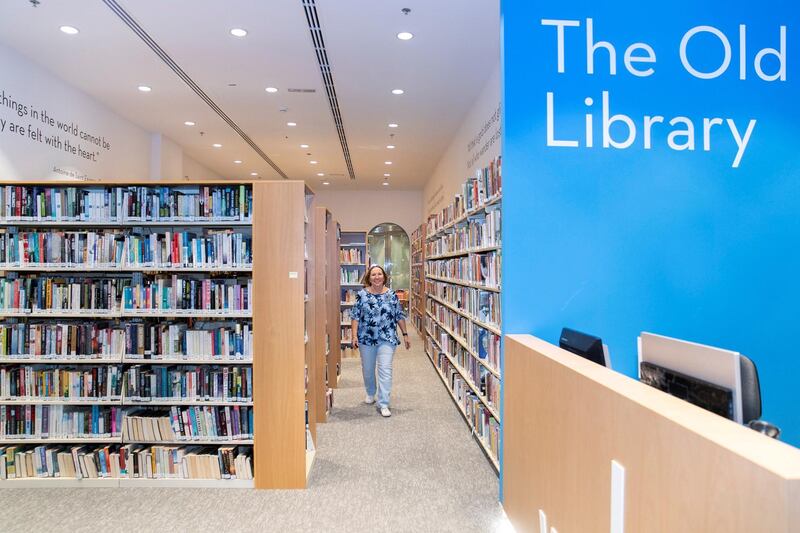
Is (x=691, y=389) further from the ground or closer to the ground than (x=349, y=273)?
closer to the ground

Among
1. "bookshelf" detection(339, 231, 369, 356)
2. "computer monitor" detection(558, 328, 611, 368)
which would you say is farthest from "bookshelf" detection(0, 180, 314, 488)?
"bookshelf" detection(339, 231, 369, 356)

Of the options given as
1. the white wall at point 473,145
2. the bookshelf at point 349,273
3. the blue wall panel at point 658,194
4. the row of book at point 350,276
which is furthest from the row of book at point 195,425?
the row of book at point 350,276

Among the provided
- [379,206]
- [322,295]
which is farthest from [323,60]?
[379,206]

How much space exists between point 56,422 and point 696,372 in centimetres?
427

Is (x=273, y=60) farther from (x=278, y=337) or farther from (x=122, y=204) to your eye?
(x=278, y=337)

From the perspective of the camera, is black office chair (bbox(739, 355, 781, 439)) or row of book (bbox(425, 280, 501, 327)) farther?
row of book (bbox(425, 280, 501, 327))

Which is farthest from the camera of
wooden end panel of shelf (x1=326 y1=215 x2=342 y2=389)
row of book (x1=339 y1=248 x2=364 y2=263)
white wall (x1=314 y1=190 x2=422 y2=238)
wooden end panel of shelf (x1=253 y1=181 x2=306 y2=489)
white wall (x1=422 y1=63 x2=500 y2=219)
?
white wall (x1=314 y1=190 x2=422 y2=238)

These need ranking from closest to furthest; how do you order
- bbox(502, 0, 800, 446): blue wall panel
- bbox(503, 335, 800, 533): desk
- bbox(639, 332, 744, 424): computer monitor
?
bbox(503, 335, 800, 533): desk
bbox(639, 332, 744, 424): computer monitor
bbox(502, 0, 800, 446): blue wall panel

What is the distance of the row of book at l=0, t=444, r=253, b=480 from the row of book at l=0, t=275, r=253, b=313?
1.07 metres

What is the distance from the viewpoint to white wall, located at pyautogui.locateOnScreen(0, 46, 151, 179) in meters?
5.02

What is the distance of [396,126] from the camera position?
8.30 metres

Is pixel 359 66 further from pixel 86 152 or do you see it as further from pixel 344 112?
pixel 86 152

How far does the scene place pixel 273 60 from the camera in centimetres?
555

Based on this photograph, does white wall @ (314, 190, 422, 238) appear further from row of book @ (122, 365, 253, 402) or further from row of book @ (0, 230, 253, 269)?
row of book @ (122, 365, 253, 402)
